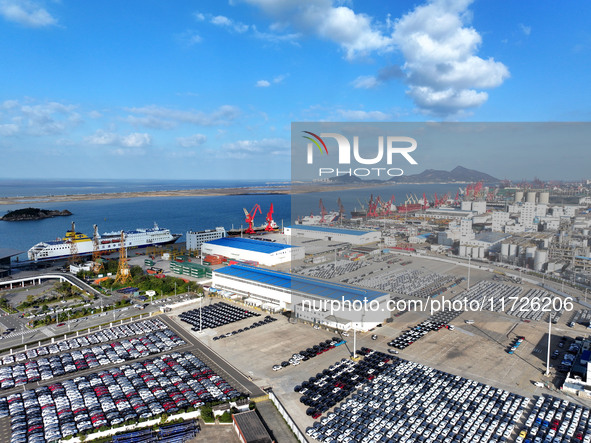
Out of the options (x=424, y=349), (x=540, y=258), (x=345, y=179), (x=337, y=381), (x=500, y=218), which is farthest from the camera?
(x=540, y=258)

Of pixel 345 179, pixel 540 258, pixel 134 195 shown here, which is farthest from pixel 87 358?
pixel 134 195

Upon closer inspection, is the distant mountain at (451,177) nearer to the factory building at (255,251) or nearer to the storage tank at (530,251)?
the storage tank at (530,251)

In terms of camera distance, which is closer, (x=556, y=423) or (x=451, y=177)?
(x=556, y=423)

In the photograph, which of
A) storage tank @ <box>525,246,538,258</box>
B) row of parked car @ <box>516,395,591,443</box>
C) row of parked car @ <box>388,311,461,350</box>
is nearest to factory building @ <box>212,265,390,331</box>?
row of parked car @ <box>388,311,461,350</box>

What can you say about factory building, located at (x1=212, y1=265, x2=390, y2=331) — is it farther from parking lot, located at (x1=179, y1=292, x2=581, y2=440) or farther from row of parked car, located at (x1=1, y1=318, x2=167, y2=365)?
row of parked car, located at (x1=1, y1=318, x2=167, y2=365)

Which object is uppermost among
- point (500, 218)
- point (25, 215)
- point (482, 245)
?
point (500, 218)

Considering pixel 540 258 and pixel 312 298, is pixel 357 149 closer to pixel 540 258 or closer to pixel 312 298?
pixel 312 298

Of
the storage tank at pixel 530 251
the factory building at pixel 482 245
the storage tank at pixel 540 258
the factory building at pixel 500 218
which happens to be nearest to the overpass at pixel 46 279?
the factory building at pixel 482 245
